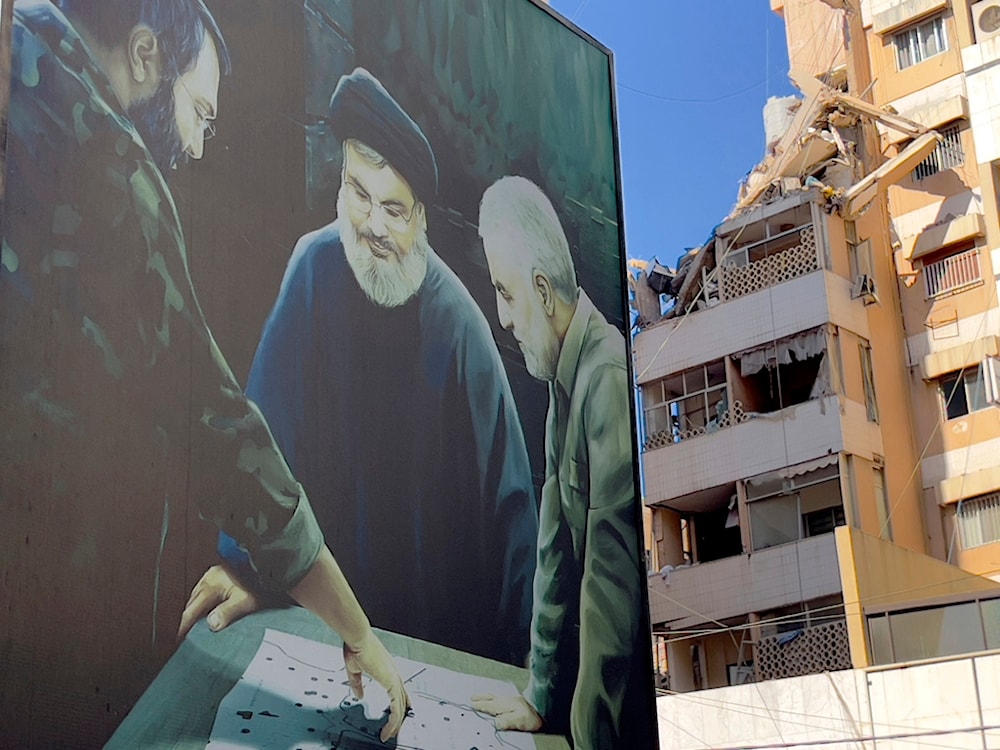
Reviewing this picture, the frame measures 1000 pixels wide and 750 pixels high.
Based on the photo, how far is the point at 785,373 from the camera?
2841 centimetres

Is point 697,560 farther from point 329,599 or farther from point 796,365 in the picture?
point 329,599

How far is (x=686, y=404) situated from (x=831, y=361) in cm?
348

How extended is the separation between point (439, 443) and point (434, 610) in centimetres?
172

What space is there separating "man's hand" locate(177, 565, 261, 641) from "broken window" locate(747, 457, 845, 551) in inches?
599

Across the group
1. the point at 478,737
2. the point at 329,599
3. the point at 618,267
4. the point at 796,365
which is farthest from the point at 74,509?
the point at 796,365

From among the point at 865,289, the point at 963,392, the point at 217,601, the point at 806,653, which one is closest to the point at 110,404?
the point at 217,601

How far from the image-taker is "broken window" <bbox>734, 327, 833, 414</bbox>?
27.1m

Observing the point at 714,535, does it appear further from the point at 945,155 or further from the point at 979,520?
the point at 945,155

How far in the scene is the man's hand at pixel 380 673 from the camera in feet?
45.4

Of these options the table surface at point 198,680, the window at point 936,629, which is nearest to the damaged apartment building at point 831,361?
the window at point 936,629

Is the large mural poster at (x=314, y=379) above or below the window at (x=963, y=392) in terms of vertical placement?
below

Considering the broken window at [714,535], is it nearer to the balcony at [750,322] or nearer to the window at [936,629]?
the balcony at [750,322]

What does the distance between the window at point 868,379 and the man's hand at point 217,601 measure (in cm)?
1671

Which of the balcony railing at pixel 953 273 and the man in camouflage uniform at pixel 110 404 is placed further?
the balcony railing at pixel 953 273
